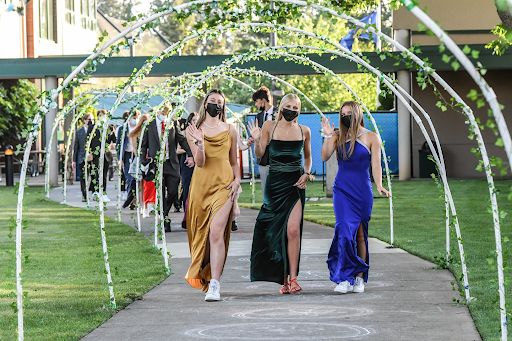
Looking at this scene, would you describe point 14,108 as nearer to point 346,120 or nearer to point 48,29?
point 48,29

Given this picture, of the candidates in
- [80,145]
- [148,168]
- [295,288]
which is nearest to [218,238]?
[295,288]

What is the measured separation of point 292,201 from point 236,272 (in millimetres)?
1446

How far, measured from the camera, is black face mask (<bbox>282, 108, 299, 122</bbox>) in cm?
714

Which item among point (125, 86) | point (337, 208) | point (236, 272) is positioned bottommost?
point (236, 272)


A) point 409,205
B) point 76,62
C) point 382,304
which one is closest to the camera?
point 382,304

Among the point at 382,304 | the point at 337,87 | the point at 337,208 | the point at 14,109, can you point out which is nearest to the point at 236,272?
the point at 337,208

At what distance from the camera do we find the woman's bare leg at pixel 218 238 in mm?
6730

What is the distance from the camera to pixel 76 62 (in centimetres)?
2389

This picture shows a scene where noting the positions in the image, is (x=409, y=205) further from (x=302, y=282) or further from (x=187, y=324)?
(x=187, y=324)

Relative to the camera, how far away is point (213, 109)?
6977mm

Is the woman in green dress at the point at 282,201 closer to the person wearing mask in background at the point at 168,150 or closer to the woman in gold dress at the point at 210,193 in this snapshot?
the woman in gold dress at the point at 210,193

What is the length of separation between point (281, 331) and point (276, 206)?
1998 millimetres

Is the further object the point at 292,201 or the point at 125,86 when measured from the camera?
the point at 292,201

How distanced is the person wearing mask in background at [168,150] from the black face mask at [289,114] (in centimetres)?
456
